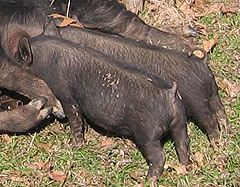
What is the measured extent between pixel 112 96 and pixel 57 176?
847mm

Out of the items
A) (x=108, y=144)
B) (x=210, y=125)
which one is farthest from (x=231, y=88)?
(x=108, y=144)

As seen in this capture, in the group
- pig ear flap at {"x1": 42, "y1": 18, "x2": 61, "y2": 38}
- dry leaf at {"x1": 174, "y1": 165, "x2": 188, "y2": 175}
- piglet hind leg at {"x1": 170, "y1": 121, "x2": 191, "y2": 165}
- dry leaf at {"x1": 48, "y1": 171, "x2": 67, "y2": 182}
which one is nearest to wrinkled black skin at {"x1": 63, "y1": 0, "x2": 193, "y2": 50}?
pig ear flap at {"x1": 42, "y1": 18, "x2": 61, "y2": 38}

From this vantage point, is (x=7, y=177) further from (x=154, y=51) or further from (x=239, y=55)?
(x=239, y=55)

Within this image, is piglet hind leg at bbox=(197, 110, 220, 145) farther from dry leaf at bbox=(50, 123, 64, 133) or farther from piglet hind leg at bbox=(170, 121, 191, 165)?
dry leaf at bbox=(50, 123, 64, 133)

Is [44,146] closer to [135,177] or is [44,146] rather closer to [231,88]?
[135,177]

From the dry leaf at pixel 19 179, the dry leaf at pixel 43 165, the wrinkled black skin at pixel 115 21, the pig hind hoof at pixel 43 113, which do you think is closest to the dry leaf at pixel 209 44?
the wrinkled black skin at pixel 115 21

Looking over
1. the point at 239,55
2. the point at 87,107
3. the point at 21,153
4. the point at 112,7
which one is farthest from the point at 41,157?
the point at 239,55

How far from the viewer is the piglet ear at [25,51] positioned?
649 cm

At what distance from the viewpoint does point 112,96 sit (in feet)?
20.0

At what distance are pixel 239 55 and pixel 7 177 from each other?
9.76 ft

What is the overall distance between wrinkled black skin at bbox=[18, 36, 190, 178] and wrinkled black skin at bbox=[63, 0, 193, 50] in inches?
40.6

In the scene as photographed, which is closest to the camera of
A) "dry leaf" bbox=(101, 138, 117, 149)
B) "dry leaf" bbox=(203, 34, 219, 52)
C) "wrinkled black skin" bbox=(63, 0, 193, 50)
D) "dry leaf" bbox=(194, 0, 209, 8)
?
"dry leaf" bbox=(101, 138, 117, 149)

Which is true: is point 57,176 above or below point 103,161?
below

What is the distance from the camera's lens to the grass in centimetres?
607
